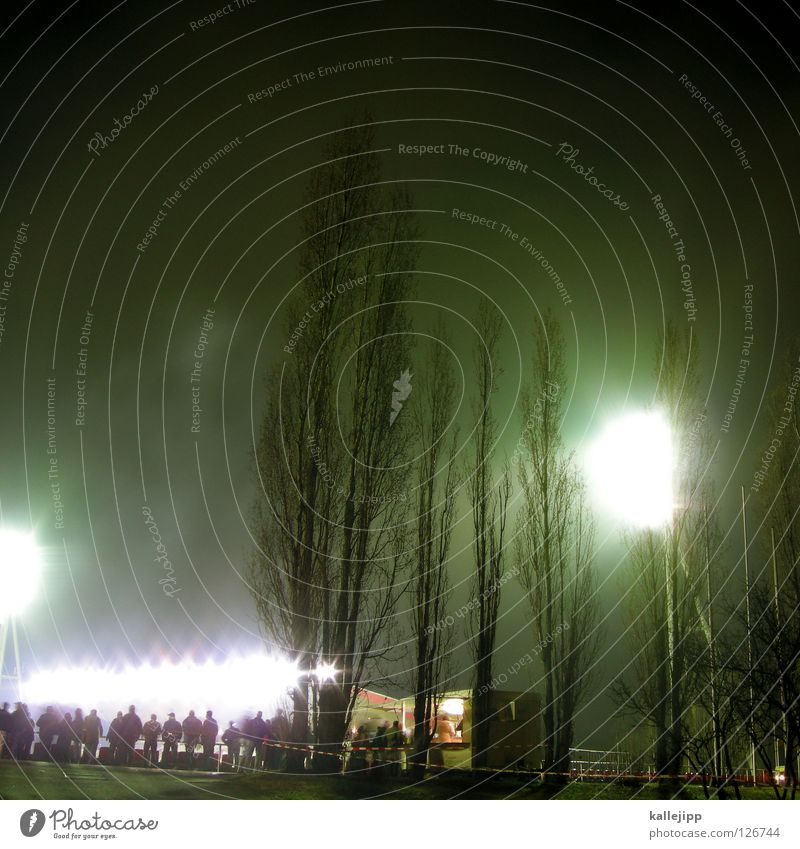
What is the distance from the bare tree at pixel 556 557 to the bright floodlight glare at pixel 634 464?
479 millimetres

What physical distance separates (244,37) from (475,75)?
2804 millimetres

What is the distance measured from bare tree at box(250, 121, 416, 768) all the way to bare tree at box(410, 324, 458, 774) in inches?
15.3

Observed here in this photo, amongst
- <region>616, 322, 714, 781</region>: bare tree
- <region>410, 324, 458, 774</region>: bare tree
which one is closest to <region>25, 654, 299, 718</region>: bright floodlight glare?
<region>410, 324, 458, 774</region>: bare tree

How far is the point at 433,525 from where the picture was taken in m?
12.3

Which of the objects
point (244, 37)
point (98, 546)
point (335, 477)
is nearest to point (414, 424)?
point (335, 477)

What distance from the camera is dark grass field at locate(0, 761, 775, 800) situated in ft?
27.9

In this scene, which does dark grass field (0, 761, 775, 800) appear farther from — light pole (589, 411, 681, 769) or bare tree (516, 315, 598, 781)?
light pole (589, 411, 681, 769)

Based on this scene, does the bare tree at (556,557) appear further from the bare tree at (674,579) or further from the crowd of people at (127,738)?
the crowd of people at (127,738)

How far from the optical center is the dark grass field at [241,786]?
8.49 m

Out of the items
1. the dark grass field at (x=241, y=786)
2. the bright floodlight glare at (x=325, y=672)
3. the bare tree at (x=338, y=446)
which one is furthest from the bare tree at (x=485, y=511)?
the bright floodlight glare at (x=325, y=672)

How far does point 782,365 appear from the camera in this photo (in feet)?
42.9

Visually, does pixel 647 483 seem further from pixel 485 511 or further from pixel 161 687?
pixel 161 687
